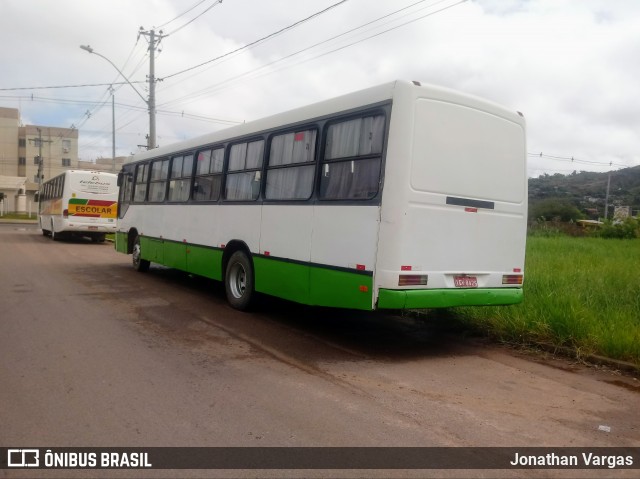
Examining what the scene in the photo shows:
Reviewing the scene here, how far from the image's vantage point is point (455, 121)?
6.50 meters

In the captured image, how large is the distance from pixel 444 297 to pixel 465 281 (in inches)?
17.1

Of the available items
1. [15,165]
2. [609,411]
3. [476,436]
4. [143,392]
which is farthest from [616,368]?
[15,165]

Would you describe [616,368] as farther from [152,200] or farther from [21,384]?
[152,200]

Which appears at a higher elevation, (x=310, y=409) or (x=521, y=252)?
(x=521, y=252)

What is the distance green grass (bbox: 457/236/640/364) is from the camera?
647 centimetres

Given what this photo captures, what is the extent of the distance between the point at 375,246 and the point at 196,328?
3.01 m

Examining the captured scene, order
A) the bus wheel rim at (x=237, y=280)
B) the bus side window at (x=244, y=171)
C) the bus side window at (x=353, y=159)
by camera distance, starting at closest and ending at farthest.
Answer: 1. the bus side window at (x=353, y=159)
2. the bus side window at (x=244, y=171)
3. the bus wheel rim at (x=237, y=280)

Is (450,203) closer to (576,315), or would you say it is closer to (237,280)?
(576,315)

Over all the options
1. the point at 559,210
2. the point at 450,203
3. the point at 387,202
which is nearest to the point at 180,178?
the point at 387,202

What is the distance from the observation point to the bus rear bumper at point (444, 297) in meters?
6.04

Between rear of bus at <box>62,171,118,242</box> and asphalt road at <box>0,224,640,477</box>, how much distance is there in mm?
14864

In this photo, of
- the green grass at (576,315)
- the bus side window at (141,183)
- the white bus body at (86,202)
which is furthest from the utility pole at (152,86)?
the green grass at (576,315)

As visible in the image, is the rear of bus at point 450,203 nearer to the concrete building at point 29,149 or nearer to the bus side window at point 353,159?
the bus side window at point 353,159

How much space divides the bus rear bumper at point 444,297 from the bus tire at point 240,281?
3.09 metres
